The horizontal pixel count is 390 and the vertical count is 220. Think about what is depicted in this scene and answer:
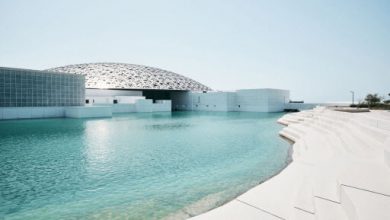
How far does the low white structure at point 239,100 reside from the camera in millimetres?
51469

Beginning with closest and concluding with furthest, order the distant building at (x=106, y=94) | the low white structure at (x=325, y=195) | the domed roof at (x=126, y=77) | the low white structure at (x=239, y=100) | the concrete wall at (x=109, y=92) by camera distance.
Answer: the low white structure at (x=325, y=195) < the distant building at (x=106, y=94) < the concrete wall at (x=109, y=92) < the low white structure at (x=239, y=100) < the domed roof at (x=126, y=77)

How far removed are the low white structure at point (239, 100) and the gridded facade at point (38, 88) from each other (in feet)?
100

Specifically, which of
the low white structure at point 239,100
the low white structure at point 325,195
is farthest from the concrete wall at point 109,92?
the low white structure at point 325,195

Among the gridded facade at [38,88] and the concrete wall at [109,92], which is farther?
the concrete wall at [109,92]

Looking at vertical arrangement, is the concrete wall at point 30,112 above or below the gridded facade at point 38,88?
below

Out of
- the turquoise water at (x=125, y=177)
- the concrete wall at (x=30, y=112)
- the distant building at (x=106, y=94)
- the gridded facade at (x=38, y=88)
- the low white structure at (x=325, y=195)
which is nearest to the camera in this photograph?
the low white structure at (x=325, y=195)

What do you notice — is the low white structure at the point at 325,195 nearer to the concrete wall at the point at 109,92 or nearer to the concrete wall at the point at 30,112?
the concrete wall at the point at 30,112

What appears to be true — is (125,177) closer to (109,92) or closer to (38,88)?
(38,88)

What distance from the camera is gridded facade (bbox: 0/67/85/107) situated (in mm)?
28625

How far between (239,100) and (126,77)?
90.6ft

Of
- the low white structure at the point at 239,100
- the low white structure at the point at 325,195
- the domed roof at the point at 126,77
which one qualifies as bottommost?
the low white structure at the point at 325,195

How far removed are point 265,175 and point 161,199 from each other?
12.2 feet

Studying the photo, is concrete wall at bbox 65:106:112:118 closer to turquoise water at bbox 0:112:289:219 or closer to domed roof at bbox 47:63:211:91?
domed roof at bbox 47:63:211:91

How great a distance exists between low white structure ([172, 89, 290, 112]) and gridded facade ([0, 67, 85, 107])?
30628 mm
